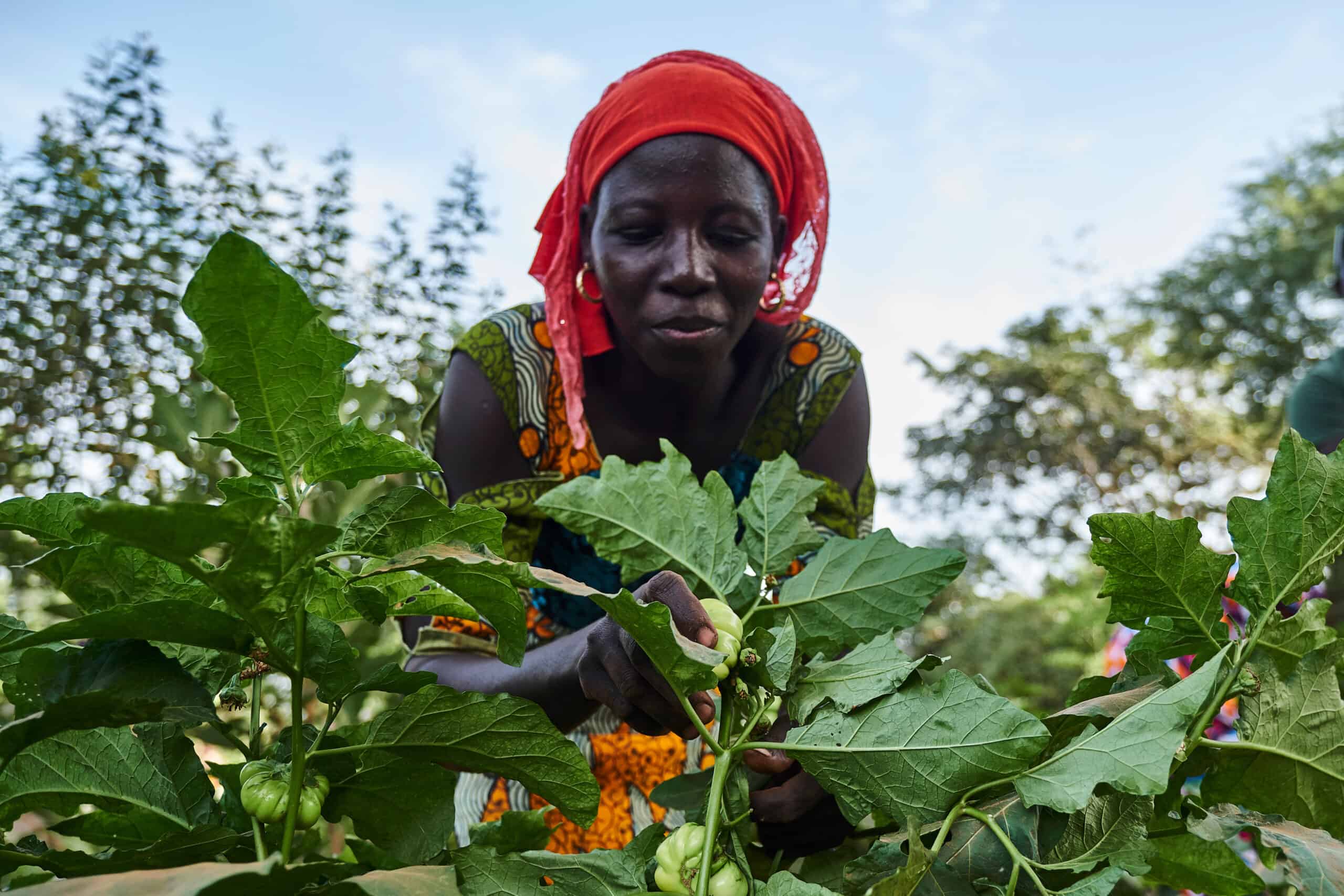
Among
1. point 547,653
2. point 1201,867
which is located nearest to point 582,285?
point 547,653

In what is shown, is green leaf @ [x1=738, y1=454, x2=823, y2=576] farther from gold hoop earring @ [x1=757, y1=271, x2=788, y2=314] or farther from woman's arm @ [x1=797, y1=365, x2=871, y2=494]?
gold hoop earring @ [x1=757, y1=271, x2=788, y2=314]

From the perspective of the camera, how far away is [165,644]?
823mm

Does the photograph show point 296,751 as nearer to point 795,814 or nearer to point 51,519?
point 51,519

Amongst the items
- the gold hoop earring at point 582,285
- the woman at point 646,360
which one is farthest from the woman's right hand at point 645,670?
the gold hoop earring at point 582,285

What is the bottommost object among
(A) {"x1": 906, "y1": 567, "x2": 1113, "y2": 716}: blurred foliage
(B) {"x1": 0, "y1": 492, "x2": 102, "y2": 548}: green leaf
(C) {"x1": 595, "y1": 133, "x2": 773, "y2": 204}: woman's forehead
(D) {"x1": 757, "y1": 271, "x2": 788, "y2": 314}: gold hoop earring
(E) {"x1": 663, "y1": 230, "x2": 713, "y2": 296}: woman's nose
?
(A) {"x1": 906, "y1": 567, "x2": 1113, "y2": 716}: blurred foliage

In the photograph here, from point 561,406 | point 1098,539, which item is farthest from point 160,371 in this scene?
point 1098,539

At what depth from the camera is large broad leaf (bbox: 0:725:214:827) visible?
0.71m

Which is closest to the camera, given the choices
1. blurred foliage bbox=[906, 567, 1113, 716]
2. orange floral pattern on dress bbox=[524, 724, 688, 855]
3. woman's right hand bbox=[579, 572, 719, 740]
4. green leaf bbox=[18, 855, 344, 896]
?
green leaf bbox=[18, 855, 344, 896]

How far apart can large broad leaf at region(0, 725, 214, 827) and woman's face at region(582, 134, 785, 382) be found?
1231 millimetres

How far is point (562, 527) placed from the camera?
79.0 inches

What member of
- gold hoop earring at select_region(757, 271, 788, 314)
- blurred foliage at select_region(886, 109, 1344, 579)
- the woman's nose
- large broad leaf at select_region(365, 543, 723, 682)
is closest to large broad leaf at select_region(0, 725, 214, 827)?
large broad leaf at select_region(365, 543, 723, 682)

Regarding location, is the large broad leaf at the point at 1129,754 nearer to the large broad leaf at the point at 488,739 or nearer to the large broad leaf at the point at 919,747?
the large broad leaf at the point at 919,747

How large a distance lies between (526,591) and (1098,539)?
1.24m

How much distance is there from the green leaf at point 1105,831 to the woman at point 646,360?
77 centimetres
